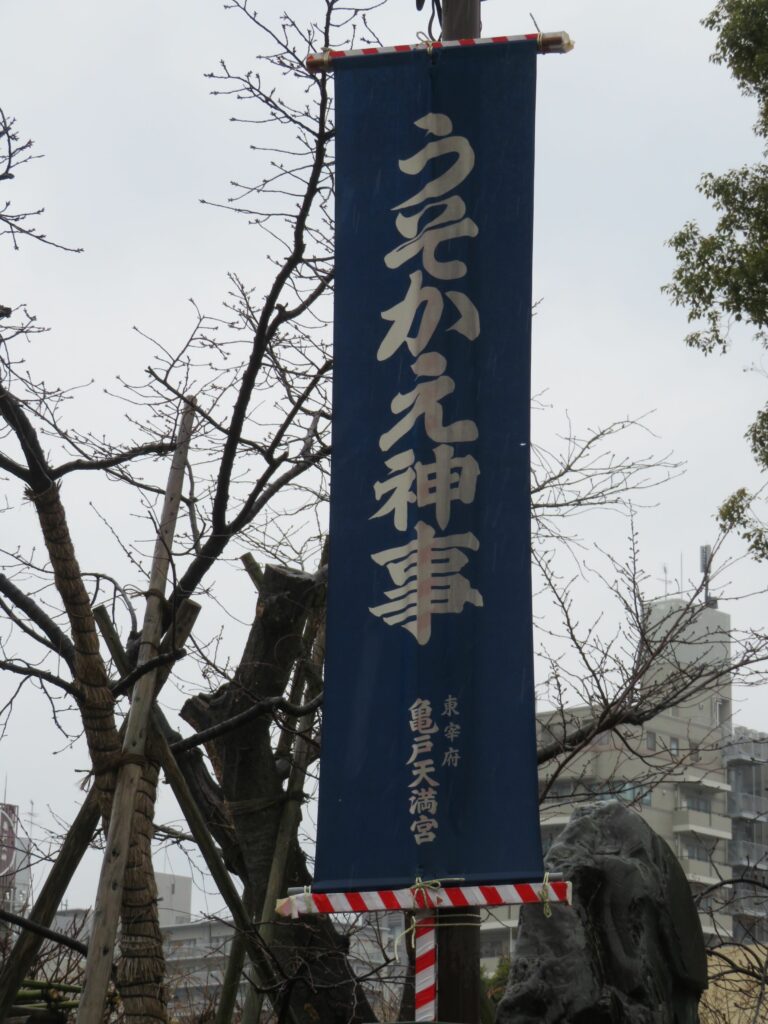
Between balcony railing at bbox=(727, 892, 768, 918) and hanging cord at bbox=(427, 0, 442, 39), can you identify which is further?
balcony railing at bbox=(727, 892, 768, 918)

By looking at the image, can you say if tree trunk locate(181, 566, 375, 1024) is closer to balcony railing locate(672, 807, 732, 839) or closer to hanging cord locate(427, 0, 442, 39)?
hanging cord locate(427, 0, 442, 39)

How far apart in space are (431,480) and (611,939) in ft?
7.43

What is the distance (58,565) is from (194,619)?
862 millimetres

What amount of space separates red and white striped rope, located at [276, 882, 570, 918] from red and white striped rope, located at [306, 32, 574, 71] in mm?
3512

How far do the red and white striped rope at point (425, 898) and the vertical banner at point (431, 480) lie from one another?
0.05m

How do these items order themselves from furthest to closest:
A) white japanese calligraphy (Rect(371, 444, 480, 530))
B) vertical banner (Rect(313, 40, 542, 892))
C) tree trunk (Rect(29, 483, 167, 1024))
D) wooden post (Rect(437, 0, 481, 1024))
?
tree trunk (Rect(29, 483, 167, 1024)), white japanese calligraphy (Rect(371, 444, 480, 530)), wooden post (Rect(437, 0, 481, 1024)), vertical banner (Rect(313, 40, 542, 892))

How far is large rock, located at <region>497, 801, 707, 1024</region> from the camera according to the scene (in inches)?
221

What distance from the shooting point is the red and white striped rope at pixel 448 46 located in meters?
5.63

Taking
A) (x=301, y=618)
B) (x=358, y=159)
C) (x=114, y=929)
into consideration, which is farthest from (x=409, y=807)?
(x=301, y=618)

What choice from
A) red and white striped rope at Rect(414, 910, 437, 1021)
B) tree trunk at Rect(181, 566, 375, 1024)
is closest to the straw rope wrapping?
tree trunk at Rect(181, 566, 375, 1024)

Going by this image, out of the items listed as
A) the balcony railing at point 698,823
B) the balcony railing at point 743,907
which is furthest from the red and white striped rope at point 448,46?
the balcony railing at point 698,823

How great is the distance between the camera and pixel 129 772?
706 centimetres

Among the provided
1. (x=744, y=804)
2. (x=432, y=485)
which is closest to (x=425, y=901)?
(x=432, y=485)

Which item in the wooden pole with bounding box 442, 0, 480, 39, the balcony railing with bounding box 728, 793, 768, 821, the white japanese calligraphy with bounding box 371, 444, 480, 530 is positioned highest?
the wooden pole with bounding box 442, 0, 480, 39
